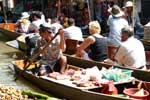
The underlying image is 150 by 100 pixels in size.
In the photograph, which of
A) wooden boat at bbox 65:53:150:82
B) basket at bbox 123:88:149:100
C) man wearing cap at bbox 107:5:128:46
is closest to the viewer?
basket at bbox 123:88:149:100

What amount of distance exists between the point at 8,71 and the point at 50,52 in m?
3.76

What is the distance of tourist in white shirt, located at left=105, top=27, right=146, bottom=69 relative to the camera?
8.06m

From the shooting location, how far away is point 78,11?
63.1ft

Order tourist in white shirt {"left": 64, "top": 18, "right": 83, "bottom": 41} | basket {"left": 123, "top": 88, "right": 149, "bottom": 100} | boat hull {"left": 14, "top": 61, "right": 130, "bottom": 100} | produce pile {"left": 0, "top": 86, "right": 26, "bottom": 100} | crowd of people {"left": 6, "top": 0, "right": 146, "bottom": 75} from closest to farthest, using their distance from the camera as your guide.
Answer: produce pile {"left": 0, "top": 86, "right": 26, "bottom": 100} < basket {"left": 123, "top": 88, "right": 149, "bottom": 100} < boat hull {"left": 14, "top": 61, "right": 130, "bottom": 100} < crowd of people {"left": 6, "top": 0, "right": 146, "bottom": 75} < tourist in white shirt {"left": 64, "top": 18, "right": 83, "bottom": 41}

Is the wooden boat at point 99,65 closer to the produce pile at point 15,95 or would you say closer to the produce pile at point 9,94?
the produce pile at point 15,95

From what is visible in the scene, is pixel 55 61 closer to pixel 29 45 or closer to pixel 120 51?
pixel 120 51

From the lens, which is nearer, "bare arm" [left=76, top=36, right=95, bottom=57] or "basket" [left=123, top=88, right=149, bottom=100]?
"basket" [left=123, top=88, right=149, bottom=100]

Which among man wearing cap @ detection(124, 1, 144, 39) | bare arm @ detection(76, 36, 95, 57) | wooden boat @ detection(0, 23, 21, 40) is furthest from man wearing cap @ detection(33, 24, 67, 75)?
wooden boat @ detection(0, 23, 21, 40)

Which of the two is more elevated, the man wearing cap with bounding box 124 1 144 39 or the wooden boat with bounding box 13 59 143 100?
the man wearing cap with bounding box 124 1 144 39

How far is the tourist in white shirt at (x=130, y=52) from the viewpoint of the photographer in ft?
Result: 26.5

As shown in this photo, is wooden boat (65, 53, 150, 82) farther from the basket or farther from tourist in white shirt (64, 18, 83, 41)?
tourist in white shirt (64, 18, 83, 41)

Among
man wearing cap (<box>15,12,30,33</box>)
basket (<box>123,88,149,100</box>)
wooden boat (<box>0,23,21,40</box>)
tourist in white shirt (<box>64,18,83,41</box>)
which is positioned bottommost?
wooden boat (<box>0,23,21,40</box>)

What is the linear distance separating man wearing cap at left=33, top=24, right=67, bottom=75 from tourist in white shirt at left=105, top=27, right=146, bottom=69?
4.32ft

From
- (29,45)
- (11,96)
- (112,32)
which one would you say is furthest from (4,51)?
(11,96)
